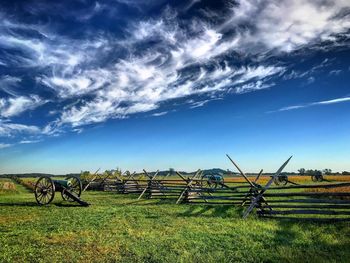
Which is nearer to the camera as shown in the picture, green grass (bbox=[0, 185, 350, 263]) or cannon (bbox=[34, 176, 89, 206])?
green grass (bbox=[0, 185, 350, 263])

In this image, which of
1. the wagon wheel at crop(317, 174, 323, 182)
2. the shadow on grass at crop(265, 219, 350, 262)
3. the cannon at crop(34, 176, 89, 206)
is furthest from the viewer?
the wagon wheel at crop(317, 174, 323, 182)

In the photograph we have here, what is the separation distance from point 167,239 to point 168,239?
29 mm

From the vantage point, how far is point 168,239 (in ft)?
29.4

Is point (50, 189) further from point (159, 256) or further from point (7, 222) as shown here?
point (159, 256)

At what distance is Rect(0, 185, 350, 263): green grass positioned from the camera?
734 cm

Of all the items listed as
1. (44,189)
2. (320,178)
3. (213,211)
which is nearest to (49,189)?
(44,189)

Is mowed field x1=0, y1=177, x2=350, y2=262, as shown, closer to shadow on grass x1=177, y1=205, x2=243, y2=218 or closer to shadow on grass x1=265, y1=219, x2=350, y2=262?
shadow on grass x1=265, y1=219, x2=350, y2=262

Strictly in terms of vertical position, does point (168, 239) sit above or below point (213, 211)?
below

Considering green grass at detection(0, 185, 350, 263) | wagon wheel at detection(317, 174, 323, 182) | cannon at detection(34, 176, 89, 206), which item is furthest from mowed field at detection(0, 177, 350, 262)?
wagon wheel at detection(317, 174, 323, 182)

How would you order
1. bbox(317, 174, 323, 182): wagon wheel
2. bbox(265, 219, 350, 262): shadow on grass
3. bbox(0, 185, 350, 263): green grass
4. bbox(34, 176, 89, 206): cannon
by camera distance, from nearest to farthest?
1. bbox(265, 219, 350, 262): shadow on grass
2. bbox(0, 185, 350, 263): green grass
3. bbox(34, 176, 89, 206): cannon
4. bbox(317, 174, 323, 182): wagon wheel

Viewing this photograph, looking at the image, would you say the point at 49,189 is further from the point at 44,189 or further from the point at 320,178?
the point at 320,178

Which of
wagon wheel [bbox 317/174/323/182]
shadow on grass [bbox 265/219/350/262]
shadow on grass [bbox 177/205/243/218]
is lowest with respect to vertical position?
shadow on grass [bbox 265/219/350/262]

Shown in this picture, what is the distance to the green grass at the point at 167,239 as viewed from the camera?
7340 mm

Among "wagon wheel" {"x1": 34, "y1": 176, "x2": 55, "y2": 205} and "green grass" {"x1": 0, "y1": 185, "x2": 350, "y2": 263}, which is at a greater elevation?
"wagon wheel" {"x1": 34, "y1": 176, "x2": 55, "y2": 205}
